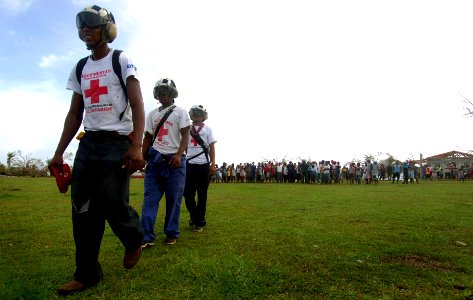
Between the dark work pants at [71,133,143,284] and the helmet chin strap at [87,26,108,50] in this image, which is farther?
the helmet chin strap at [87,26,108,50]

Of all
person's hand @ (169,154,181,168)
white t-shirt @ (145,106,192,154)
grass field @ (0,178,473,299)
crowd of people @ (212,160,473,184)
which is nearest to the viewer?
grass field @ (0,178,473,299)

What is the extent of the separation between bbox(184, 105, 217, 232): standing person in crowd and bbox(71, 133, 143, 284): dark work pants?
292 cm

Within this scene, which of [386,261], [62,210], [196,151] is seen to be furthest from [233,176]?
[386,261]

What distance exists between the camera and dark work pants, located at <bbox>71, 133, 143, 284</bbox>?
3.38m

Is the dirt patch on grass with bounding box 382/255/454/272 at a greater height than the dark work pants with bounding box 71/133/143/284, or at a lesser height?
lesser

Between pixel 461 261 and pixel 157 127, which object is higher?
pixel 157 127

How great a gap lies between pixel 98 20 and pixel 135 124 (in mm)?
976

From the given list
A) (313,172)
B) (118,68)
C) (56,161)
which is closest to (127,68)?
(118,68)

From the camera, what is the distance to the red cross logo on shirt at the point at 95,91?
3486mm

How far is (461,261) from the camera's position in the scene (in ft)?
14.0

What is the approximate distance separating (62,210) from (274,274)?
22.9 ft

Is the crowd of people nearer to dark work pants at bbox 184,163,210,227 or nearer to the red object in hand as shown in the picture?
dark work pants at bbox 184,163,210,227

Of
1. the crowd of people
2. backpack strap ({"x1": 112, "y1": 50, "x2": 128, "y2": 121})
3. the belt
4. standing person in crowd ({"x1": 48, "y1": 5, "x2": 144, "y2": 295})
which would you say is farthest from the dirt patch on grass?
the crowd of people

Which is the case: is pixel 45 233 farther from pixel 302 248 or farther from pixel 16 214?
pixel 302 248
